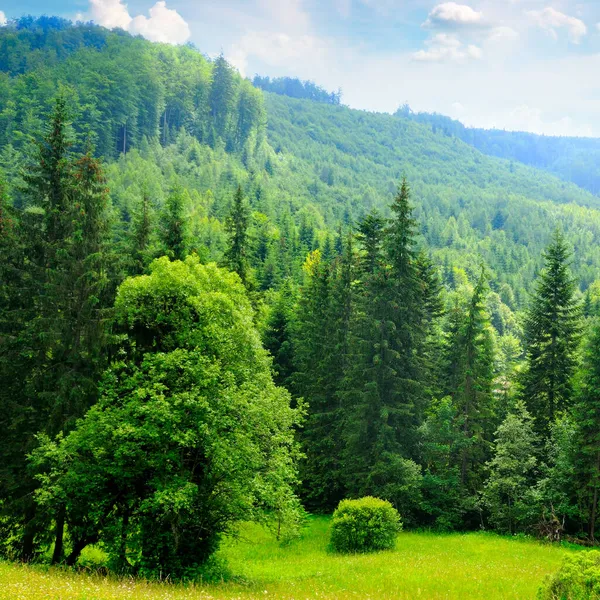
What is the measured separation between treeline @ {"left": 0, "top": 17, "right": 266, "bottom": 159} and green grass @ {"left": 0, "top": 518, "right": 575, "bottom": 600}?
10506 centimetres

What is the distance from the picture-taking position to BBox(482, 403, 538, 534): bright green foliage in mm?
31531

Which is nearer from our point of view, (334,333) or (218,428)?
(218,428)

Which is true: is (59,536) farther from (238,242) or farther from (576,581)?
(238,242)

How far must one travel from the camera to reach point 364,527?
26547 mm

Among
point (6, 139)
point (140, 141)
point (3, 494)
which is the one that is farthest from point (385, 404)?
point (140, 141)

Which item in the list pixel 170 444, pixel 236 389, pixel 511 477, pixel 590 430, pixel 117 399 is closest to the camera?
pixel 170 444

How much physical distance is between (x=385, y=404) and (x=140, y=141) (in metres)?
117

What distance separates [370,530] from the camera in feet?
87.1

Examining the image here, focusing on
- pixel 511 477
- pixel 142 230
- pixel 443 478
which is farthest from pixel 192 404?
pixel 511 477

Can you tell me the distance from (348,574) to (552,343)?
72.4 feet

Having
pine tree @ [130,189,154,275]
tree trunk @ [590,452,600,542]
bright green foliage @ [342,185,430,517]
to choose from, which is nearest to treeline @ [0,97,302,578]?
pine tree @ [130,189,154,275]

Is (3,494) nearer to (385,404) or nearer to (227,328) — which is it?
(227,328)

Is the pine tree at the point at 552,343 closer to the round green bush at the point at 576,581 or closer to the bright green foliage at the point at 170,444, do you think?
the bright green foliage at the point at 170,444

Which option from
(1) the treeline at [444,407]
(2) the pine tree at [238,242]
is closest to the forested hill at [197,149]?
(2) the pine tree at [238,242]
